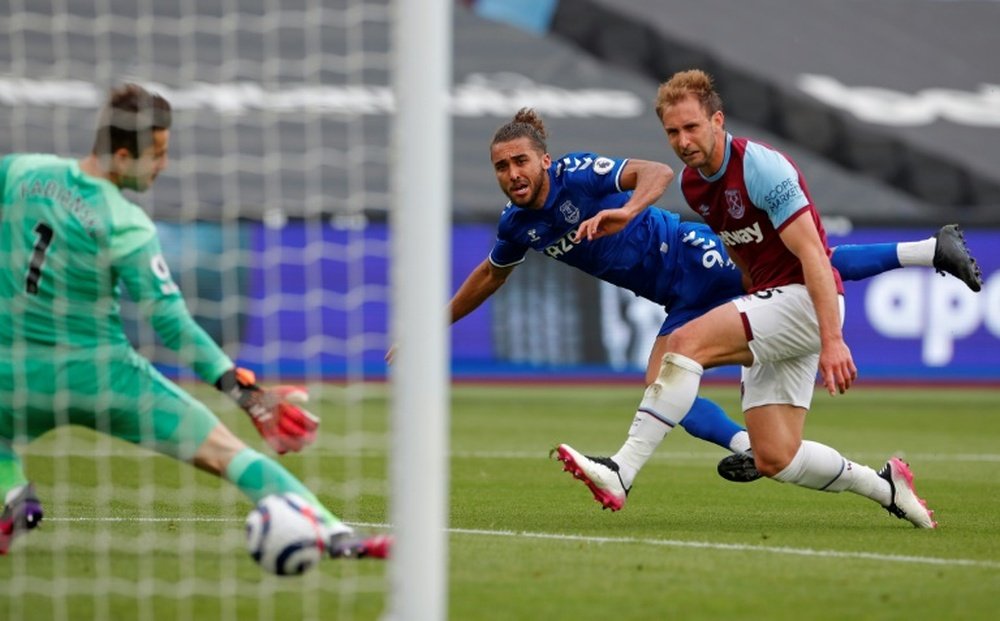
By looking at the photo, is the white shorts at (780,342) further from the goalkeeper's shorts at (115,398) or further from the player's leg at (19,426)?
the player's leg at (19,426)

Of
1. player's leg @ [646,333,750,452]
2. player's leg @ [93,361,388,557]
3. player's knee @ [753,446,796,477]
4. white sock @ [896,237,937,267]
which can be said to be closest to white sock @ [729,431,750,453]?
player's leg @ [646,333,750,452]

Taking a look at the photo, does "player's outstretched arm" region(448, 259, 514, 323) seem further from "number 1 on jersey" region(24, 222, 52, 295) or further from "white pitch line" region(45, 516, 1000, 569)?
"number 1 on jersey" region(24, 222, 52, 295)

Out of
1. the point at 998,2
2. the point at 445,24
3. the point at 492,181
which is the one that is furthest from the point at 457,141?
the point at 445,24

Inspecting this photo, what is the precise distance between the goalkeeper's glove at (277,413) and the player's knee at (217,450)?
330 mm

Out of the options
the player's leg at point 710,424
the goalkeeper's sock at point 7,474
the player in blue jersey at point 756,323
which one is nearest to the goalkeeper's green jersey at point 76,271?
the goalkeeper's sock at point 7,474

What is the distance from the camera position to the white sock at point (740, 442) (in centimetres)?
855

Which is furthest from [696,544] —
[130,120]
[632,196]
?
[130,120]

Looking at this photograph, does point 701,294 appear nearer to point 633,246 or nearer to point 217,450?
point 633,246

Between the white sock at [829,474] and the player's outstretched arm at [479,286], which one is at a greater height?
the player's outstretched arm at [479,286]

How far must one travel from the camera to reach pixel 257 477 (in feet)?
20.0

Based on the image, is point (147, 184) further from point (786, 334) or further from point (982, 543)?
point (982, 543)

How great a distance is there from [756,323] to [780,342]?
0.15 meters

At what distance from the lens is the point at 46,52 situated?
80.8ft

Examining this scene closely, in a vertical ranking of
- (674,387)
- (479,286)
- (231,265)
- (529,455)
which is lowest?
(529,455)
